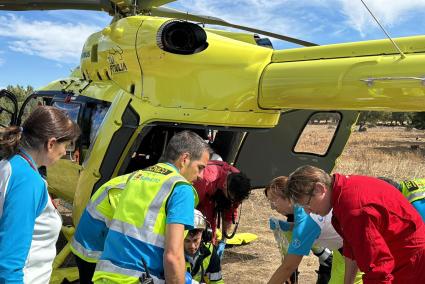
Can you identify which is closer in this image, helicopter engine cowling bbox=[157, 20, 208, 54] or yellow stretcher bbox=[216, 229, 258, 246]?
helicopter engine cowling bbox=[157, 20, 208, 54]

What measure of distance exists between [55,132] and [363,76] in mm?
2226

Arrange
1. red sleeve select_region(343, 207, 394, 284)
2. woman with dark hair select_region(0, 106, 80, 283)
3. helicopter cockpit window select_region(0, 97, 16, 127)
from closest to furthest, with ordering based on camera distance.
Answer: woman with dark hair select_region(0, 106, 80, 283)
red sleeve select_region(343, 207, 394, 284)
helicopter cockpit window select_region(0, 97, 16, 127)

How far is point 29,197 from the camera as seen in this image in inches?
78.7

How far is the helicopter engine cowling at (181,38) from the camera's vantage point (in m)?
4.42

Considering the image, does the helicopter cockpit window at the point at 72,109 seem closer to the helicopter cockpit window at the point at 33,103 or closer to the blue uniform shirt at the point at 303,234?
the helicopter cockpit window at the point at 33,103

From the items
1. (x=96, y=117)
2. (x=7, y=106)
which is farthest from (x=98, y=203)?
(x=7, y=106)

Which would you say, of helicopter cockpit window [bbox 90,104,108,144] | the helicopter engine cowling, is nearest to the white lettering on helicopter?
helicopter cockpit window [bbox 90,104,108,144]

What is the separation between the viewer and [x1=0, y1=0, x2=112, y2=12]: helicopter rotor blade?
5.56m

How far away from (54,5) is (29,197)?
4316 millimetres

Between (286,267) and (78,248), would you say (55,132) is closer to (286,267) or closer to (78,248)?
(78,248)

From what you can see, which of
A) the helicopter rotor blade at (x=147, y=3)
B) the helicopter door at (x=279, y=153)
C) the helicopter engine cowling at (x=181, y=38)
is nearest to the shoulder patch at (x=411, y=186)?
the helicopter engine cowling at (x=181, y=38)

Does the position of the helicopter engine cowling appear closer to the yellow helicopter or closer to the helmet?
the yellow helicopter

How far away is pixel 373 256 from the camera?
92.5 inches

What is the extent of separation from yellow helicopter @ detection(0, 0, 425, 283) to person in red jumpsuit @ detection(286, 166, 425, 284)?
3.19 feet
